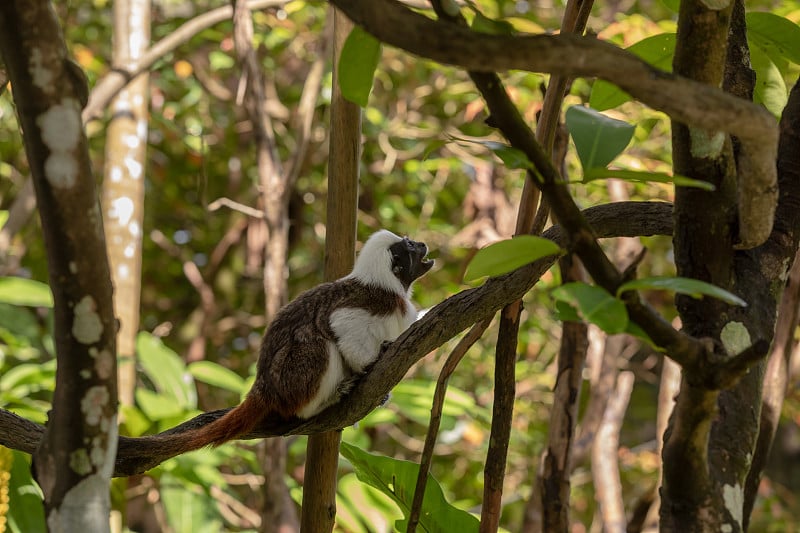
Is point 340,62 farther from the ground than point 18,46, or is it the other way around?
point 340,62

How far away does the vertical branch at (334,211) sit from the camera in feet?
5.08

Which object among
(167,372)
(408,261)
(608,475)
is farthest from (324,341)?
(608,475)

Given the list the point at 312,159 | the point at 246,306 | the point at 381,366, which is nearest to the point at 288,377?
the point at 381,366

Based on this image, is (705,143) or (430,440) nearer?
(705,143)

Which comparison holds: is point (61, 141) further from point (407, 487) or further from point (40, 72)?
point (407, 487)

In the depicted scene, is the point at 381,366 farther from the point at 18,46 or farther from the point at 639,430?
the point at 639,430

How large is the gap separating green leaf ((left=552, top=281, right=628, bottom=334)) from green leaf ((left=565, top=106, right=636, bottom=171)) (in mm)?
134

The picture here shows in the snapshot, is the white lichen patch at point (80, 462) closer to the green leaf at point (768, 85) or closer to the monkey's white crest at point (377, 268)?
the green leaf at point (768, 85)

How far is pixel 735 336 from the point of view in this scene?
0.86 metres

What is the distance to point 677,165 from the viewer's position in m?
0.86

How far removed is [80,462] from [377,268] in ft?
4.31

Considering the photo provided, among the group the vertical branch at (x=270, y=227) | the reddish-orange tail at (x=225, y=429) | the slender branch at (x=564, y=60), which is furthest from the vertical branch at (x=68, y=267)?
the vertical branch at (x=270, y=227)

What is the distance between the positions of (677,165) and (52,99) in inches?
23.3

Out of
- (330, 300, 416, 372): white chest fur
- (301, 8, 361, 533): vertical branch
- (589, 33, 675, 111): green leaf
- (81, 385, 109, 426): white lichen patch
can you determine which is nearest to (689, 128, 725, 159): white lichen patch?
(589, 33, 675, 111): green leaf
